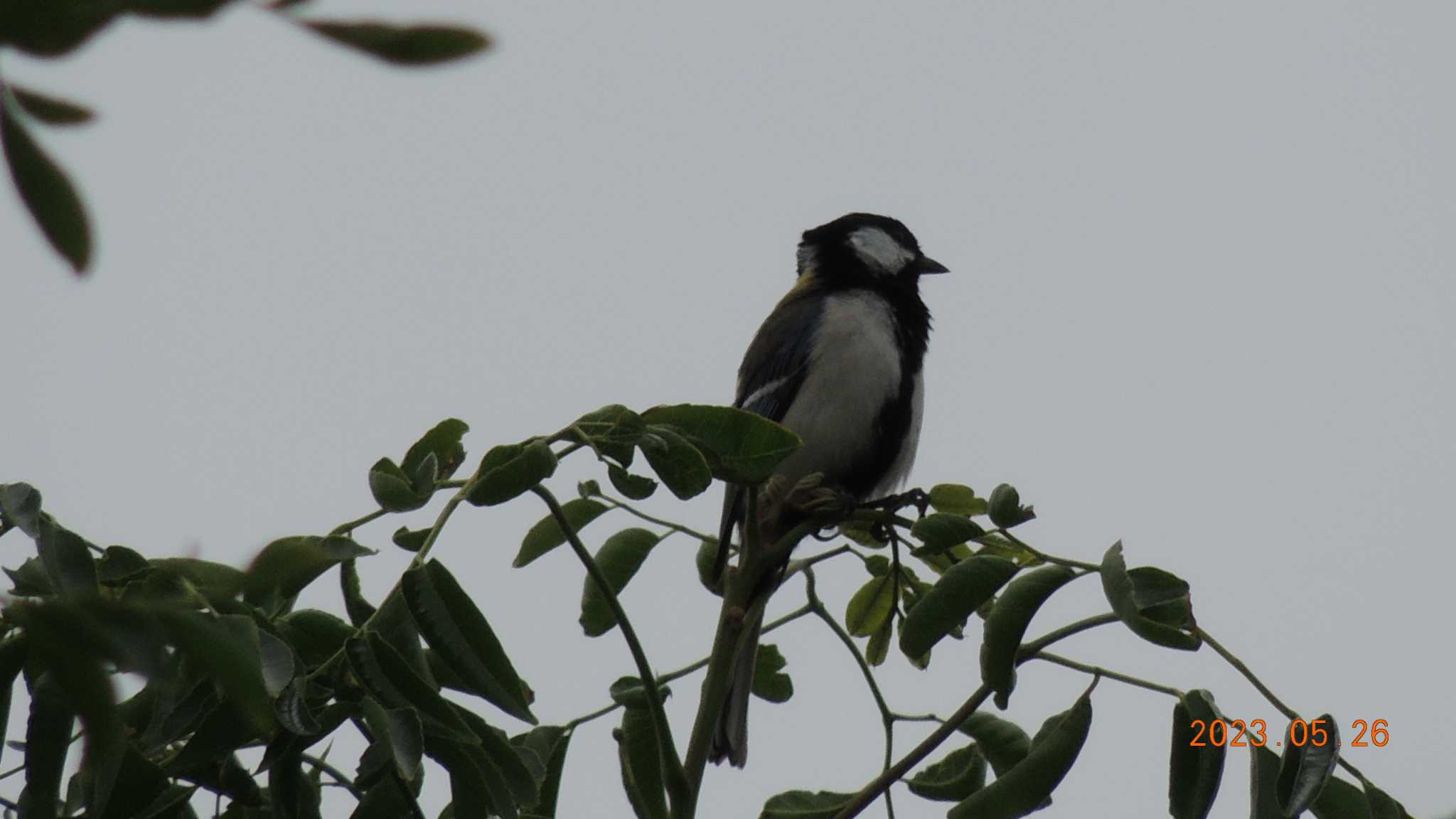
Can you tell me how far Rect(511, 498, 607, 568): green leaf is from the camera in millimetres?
3217

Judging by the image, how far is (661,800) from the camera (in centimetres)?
299

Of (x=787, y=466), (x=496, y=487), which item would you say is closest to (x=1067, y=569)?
(x=496, y=487)

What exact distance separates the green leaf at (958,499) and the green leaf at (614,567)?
0.67 m

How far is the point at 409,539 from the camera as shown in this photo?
2.62 meters

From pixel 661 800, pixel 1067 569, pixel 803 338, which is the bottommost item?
pixel 661 800

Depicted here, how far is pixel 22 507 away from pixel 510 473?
73 centimetres

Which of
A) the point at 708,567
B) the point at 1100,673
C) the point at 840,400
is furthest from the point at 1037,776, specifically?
the point at 840,400

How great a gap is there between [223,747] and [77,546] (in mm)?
369

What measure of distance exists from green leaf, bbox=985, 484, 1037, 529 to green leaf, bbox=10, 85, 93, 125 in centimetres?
212

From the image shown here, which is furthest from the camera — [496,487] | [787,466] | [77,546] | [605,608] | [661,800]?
[787,466]

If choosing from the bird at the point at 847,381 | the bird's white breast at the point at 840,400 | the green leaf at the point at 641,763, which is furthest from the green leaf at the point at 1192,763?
the bird's white breast at the point at 840,400

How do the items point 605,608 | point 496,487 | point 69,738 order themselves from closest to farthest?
point 69,738 → point 496,487 → point 605,608

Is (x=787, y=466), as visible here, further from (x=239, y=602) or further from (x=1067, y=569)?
(x=239, y=602)

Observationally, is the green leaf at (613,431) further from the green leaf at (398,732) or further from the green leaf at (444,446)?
the green leaf at (398,732)
